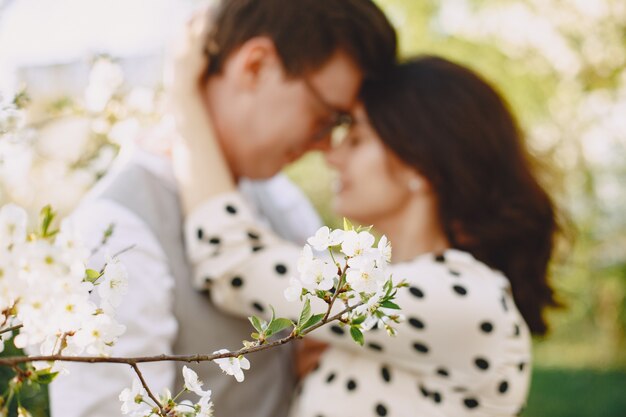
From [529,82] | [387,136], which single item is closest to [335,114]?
[387,136]

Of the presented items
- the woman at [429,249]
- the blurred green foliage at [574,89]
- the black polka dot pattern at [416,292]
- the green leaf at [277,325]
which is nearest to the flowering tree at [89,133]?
the woman at [429,249]

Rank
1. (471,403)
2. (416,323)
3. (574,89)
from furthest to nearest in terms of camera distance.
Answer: (574,89), (471,403), (416,323)

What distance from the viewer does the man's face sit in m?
1.91

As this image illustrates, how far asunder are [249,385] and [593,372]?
6902 mm

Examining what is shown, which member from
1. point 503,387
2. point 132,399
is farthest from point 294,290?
point 503,387

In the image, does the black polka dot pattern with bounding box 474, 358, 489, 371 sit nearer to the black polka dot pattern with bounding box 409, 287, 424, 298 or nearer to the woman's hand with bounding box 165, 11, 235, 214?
the black polka dot pattern with bounding box 409, 287, 424, 298

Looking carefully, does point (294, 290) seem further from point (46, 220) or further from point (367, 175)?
point (367, 175)

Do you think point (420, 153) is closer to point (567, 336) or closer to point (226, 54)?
point (226, 54)

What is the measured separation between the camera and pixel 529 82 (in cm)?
698

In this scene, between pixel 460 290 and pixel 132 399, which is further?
pixel 460 290

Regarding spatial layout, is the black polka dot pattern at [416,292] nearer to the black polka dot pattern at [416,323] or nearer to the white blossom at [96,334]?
the black polka dot pattern at [416,323]

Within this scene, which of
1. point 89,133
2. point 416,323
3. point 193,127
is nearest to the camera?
point 416,323

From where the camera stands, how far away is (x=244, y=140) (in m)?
1.96

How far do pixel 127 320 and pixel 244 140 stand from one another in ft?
2.28
